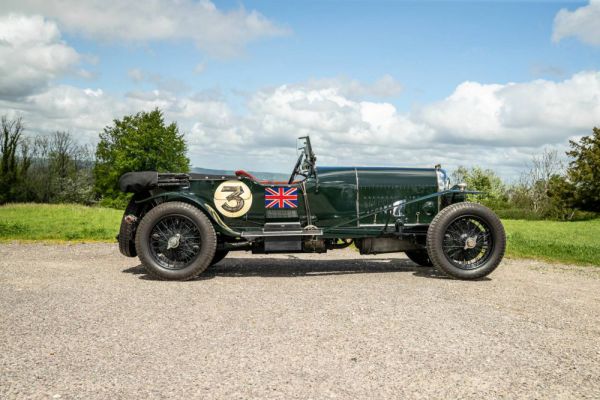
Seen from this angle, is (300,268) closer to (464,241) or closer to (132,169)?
(464,241)

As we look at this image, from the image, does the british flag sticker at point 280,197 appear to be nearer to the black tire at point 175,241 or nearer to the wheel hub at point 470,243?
the black tire at point 175,241

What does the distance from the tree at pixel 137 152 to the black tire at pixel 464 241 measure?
41.2 meters

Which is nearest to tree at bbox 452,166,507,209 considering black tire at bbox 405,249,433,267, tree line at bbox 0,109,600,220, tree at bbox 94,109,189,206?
tree line at bbox 0,109,600,220

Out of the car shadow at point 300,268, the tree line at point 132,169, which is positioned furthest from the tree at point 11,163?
the car shadow at point 300,268

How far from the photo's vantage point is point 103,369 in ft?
11.3

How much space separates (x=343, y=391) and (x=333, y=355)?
2.14 feet

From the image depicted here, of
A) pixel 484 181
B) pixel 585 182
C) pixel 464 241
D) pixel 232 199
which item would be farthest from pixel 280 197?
pixel 484 181

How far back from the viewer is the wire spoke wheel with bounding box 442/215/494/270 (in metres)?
7.11

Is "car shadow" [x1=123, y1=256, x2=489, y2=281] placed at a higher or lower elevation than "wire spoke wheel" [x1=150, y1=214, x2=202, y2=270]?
lower

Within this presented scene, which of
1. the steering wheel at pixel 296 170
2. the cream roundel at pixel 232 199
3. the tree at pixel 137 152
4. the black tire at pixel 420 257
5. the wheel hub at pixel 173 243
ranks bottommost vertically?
the black tire at pixel 420 257

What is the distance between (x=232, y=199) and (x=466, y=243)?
11.3ft

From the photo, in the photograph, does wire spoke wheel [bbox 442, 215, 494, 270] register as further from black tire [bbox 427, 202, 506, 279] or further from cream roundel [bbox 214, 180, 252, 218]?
cream roundel [bbox 214, 180, 252, 218]

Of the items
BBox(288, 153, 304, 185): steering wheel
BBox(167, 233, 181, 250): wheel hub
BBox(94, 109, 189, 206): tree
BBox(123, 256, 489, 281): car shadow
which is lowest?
BBox(123, 256, 489, 281): car shadow

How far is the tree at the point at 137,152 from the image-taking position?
47.4 meters
